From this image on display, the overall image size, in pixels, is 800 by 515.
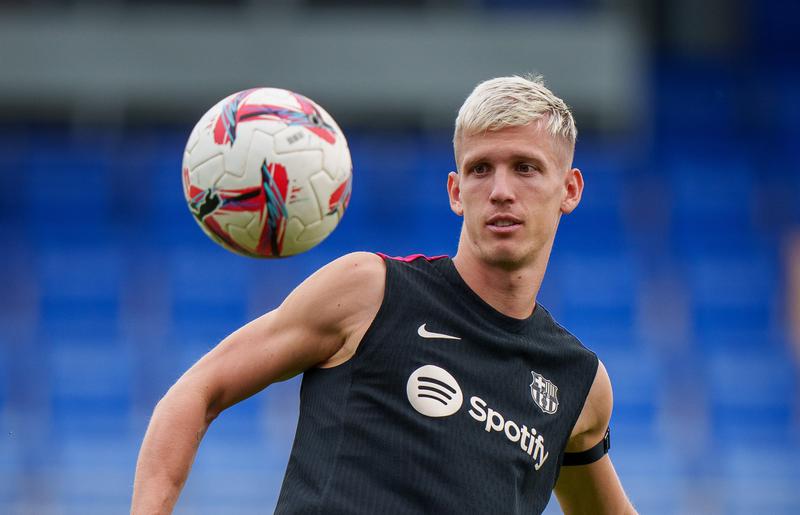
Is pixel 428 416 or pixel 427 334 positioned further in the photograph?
pixel 427 334

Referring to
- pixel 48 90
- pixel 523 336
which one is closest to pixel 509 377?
pixel 523 336

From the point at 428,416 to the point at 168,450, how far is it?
0.70 meters

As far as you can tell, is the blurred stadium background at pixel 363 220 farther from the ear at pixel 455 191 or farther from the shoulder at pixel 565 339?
the ear at pixel 455 191

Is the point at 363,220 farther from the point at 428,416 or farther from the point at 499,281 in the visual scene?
the point at 428,416

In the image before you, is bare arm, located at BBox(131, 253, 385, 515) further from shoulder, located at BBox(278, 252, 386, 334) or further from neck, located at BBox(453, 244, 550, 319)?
neck, located at BBox(453, 244, 550, 319)

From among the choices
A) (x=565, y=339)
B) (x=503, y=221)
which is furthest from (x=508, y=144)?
(x=565, y=339)

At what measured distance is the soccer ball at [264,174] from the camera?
349cm

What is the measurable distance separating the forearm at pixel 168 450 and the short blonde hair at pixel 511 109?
1073 millimetres

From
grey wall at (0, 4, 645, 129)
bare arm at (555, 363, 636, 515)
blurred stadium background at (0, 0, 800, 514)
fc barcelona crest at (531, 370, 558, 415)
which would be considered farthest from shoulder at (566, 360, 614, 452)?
grey wall at (0, 4, 645, 129)

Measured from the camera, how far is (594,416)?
148 inches

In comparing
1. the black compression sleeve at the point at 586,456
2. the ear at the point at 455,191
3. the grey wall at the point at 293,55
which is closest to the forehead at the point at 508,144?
the ear at the point at 455,191

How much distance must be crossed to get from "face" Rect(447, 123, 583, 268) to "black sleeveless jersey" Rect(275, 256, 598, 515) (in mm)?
160

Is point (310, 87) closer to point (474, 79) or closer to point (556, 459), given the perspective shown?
point (474, 79)

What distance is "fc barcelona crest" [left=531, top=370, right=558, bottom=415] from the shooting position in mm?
3508
